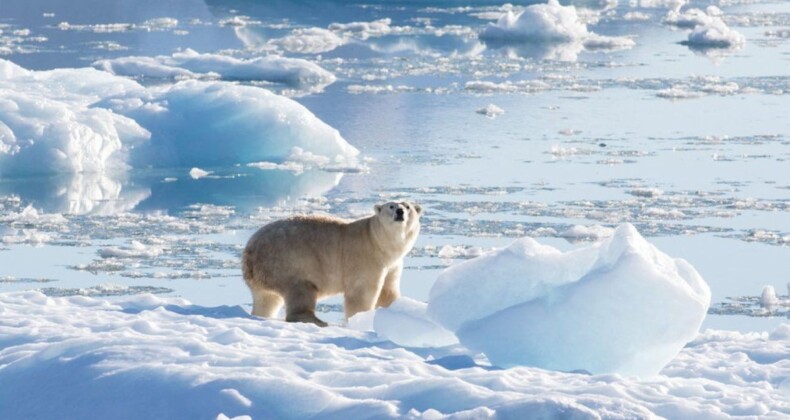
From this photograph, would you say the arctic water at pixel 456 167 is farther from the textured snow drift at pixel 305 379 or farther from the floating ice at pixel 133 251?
the textured snow drift at pixel 305 379

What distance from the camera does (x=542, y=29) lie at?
18.5 metres

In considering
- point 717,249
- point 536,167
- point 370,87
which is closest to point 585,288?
point 717,249

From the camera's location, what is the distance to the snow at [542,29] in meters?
18.5

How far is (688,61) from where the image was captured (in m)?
16.8

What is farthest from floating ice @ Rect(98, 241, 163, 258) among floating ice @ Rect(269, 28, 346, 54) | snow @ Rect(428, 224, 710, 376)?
floating ice @ Rect(269, 28, 346, 54)

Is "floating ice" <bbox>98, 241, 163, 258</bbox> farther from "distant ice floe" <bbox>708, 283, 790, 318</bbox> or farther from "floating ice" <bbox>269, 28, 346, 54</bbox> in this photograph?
"floating ice" <bbox>269, 28, 346, 54</bbox>

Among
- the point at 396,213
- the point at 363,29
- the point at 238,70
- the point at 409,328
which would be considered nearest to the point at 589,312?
the point at 409,328

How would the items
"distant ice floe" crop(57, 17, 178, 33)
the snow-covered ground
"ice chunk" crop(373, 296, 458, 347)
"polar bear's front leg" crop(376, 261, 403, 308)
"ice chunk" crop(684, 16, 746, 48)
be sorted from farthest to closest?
1. "distant ice floe" crop(57, 17, 178, 33)
2. "ice chunk" crop(684, 16, 746, 48)
3. "polar bear's front leg" crop(376, 261, 403, 308)
4. "ice chunk" crop(373, 296, 458, 347)
5. the snow-covered ground

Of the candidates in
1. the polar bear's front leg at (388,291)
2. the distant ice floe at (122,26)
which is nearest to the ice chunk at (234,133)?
the polar bear's front leg at (388,291)

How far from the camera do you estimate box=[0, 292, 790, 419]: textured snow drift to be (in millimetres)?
3992

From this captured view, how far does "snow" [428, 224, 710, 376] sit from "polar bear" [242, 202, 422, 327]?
32.8 inches

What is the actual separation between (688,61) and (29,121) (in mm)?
8702

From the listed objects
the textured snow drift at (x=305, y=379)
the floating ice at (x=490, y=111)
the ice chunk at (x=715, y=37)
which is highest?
the textured snow drift at (x=305, y=379)

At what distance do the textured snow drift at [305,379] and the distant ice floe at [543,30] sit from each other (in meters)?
13.6
